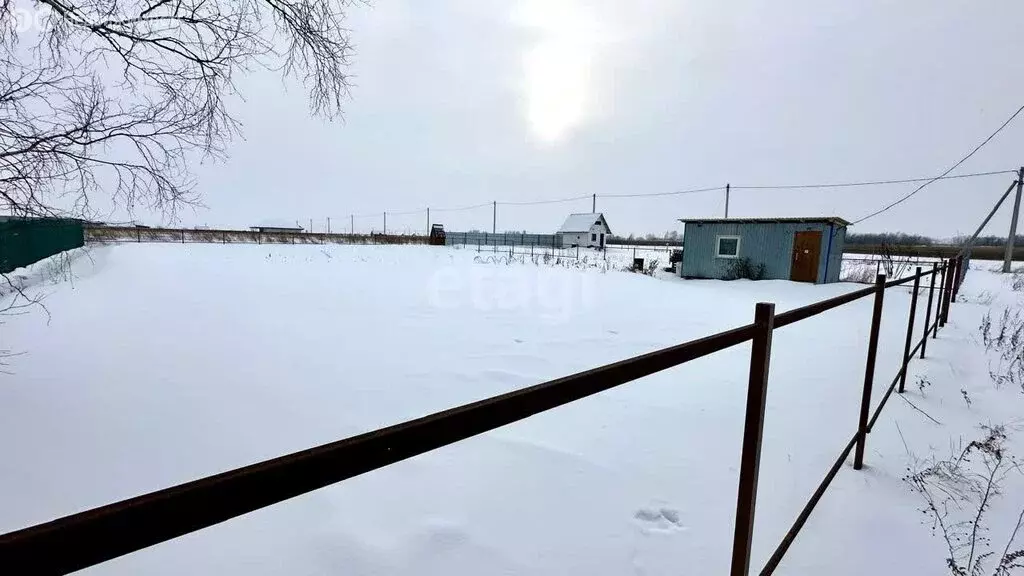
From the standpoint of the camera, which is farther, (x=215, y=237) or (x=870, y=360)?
(x=215, y=237)

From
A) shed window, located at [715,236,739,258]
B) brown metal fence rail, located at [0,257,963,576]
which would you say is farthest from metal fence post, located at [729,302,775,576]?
shed window, located at [715,236,739,258]

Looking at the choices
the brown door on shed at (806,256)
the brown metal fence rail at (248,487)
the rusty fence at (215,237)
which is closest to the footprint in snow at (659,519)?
the brown metal fence rail at (248,487)

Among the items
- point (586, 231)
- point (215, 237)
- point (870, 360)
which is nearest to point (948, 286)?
point (870, 360)

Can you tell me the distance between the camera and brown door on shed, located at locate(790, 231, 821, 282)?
15.2 m

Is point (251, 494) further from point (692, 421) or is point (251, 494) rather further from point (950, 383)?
point (950, 383)

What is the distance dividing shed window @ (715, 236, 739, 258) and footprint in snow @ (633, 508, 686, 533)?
16251 mm

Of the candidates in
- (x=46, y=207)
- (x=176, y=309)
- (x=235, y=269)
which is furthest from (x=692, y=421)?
(x=235, y=269)

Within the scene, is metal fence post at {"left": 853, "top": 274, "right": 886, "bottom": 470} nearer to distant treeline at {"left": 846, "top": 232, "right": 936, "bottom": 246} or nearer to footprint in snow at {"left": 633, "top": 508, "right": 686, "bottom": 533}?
footprint in snow at {"left": 633, "top": 508, "right": 686, "bottom": 533}

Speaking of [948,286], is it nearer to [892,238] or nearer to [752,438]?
[752,438]

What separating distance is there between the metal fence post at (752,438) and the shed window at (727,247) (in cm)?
1736

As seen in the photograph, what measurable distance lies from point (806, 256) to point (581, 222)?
99.7ft

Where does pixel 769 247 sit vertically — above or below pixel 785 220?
below

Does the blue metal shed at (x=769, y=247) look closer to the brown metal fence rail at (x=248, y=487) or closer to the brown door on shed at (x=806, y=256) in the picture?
the brown door on shed at (x=806, y=256)

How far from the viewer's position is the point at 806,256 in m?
15.4
